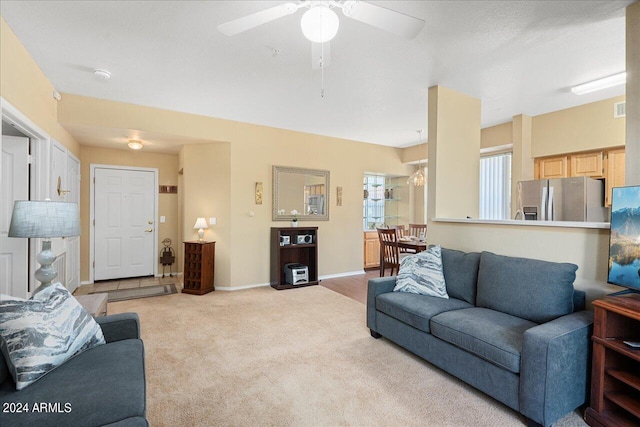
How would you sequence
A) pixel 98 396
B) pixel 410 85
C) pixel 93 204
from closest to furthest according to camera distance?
pixel 98 396
pixel 410 85
pixel 93 204

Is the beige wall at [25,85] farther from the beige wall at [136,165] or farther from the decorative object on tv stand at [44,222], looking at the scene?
the beige wall at [136,165]

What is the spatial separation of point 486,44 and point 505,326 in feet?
7.47

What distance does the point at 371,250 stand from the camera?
6699mm

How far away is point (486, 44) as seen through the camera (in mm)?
2590

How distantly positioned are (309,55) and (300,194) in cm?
291

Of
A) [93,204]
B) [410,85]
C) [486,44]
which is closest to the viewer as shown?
[486,44]

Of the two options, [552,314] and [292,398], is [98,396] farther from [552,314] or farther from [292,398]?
[552,314]

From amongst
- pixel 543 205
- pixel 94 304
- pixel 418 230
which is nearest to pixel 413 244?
pixel 418 230

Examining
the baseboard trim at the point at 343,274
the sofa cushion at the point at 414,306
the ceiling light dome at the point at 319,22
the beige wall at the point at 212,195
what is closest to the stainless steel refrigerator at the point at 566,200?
the sofa cushion at the point at 414,306

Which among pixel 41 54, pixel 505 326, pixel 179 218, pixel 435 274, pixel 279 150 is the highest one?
pixel 41 54

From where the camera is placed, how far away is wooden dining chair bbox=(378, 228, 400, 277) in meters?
5.01

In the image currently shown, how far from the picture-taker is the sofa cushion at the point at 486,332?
1843 millimetres

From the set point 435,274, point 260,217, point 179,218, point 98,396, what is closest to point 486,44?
point 435,274

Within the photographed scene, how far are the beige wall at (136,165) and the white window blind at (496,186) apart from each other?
221 inches
